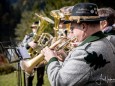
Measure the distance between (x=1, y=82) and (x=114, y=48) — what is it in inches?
312

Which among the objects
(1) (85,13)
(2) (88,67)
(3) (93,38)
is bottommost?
(2) (88,67)

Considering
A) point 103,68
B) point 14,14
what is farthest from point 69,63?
point 14,14

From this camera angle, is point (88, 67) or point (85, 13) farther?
point (85, 13)

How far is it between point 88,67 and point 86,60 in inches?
2.6

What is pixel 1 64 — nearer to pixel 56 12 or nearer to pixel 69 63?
pixel 56 12

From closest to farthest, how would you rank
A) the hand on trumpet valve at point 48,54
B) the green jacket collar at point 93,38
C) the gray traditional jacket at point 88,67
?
the gray traditional jacket at point 88,67 → the green jacket collar at point 93,38 → the hand on trumpet valve at point 48,54

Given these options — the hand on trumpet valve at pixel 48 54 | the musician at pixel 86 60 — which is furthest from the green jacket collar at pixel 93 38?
the hand on trumpet valve at pixel 48 54

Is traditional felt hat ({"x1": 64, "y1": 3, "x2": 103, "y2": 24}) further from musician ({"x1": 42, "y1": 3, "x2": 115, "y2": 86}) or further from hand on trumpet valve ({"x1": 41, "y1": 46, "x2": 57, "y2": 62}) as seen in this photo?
hand on trumpet valve ({"x1": 41, "y1": 46, "x2": 57, "y2": 62})

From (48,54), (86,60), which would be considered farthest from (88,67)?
(48,54)

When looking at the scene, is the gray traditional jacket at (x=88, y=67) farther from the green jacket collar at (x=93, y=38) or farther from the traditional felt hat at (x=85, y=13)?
the traditional felt hat at (x=85, y=13)

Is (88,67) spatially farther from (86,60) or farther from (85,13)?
(85,13)

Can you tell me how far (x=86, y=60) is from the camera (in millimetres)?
3225

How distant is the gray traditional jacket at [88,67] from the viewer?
3219mm

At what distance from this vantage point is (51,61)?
11.1 ft
